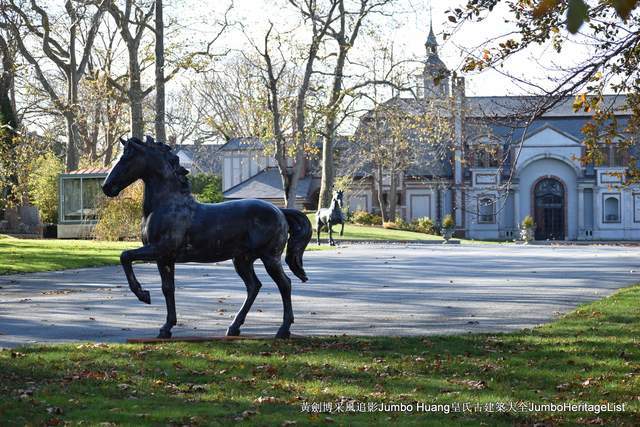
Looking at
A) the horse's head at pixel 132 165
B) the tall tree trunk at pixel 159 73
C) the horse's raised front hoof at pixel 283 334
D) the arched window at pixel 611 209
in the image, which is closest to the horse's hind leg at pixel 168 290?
the horse's head at pixel 132 165

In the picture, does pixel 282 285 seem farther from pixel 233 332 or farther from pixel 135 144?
pixel 135 144

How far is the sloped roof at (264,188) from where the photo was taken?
74.8m

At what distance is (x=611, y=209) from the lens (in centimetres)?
6794

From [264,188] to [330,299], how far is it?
2389 inches

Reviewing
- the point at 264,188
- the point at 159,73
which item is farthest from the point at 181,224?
the point at 264,188

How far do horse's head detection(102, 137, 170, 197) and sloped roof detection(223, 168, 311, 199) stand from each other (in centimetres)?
6329

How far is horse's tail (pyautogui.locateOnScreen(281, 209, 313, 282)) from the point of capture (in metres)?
10.6

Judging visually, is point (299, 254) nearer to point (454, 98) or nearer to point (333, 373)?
point (333, 373)

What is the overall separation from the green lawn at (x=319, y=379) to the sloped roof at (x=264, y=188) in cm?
6384

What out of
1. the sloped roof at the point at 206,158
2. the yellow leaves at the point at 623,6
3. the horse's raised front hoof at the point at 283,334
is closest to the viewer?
the yellow leaves at the point at 623,6

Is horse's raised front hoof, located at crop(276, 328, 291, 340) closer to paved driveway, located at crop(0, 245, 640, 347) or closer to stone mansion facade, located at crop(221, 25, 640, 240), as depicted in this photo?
paved driveway, located at crop(0, 245, 640, 347)

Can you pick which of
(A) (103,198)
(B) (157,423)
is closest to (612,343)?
(B) (157,423)

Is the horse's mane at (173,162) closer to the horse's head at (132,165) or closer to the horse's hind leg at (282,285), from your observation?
the horse's head at (132,165)

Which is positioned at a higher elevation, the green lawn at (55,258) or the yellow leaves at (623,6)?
the yellow leaves at (623,6)
